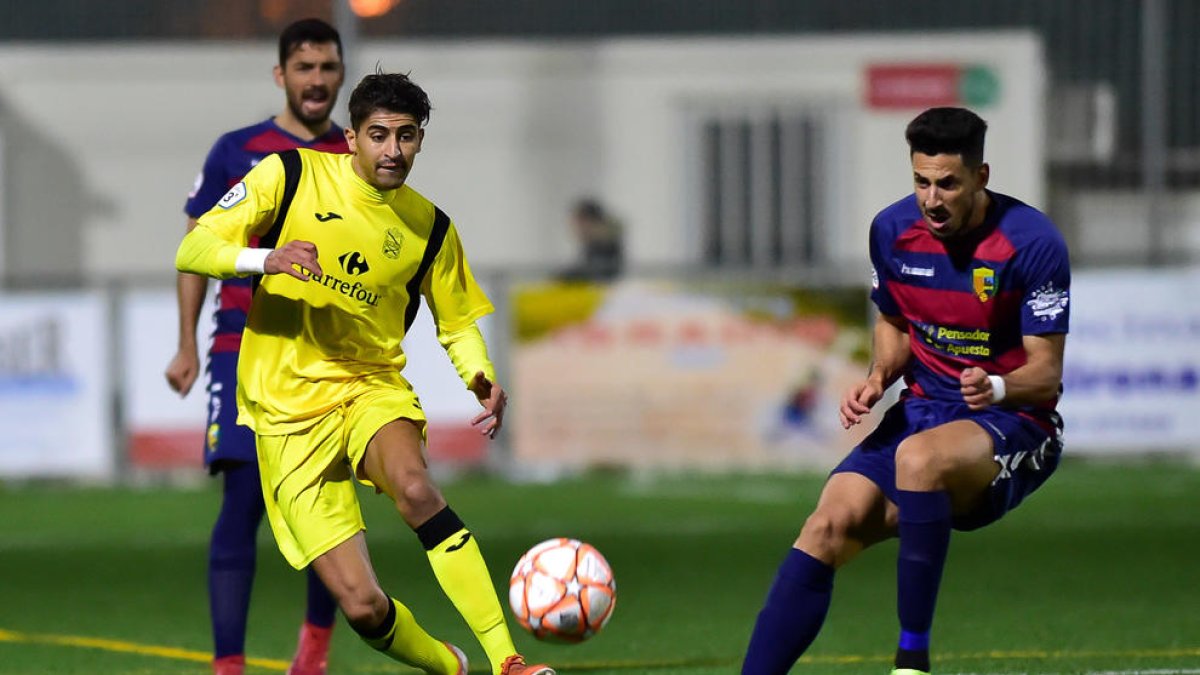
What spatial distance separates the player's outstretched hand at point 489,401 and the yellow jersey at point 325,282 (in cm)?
6

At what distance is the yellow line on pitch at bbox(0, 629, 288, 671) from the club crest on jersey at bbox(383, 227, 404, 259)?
191 centimetres

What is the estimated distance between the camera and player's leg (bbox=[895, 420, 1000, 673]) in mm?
5625

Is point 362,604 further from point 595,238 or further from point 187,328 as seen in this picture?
point 595,238

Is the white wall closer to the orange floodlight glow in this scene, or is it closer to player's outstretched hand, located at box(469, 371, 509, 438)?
the orange floodlight glow

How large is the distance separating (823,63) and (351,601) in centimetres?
1351

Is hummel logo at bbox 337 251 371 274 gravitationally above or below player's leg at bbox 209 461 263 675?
above

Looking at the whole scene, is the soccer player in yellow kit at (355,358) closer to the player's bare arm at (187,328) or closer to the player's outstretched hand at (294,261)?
the player's outstretched hand at (294,261)

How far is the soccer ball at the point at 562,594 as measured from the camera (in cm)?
601

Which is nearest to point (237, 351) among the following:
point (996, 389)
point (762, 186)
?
point (996, 389)

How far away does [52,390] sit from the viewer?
14.4 m

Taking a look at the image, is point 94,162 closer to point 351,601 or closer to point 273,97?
point 273,97

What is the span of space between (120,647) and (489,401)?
2.50 meters

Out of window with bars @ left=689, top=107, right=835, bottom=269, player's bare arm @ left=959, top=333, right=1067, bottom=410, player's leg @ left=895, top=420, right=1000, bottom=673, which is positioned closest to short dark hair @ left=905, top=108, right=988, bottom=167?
player's bare arm @ left=959, top=333, right=1067, bottom=410

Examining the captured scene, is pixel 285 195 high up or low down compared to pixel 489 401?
up
